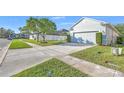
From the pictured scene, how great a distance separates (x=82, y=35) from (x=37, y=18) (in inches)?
81.1

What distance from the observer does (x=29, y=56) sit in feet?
25.6

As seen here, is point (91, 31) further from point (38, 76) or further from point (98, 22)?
point (38, 76)

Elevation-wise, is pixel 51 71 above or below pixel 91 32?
below

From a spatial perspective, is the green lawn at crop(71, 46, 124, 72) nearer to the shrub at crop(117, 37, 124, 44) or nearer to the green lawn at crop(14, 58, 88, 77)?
the shrub at crop(117, 37, 124, 44)

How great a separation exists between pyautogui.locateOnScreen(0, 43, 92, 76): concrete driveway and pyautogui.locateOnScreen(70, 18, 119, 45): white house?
0.40 metres

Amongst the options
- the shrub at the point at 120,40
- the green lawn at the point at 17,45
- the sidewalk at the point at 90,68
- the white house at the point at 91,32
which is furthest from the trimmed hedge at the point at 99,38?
the green lawn at the point at 17,45

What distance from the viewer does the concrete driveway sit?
7445 mm

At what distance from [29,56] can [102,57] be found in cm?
275

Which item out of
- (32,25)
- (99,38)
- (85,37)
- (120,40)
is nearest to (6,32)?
(32,25)

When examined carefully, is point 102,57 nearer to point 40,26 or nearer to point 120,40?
point 120,40

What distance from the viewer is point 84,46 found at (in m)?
8.27

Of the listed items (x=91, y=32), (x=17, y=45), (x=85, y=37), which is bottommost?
(x=17, y=45)
